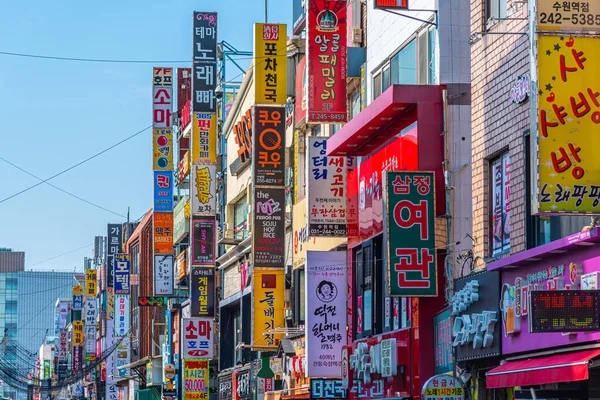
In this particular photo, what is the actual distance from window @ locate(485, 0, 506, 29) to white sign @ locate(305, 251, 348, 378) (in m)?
10.7

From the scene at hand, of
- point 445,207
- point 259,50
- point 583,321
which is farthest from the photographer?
point 259,50

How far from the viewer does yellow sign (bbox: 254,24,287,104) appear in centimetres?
4091

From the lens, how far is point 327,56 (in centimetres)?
3275

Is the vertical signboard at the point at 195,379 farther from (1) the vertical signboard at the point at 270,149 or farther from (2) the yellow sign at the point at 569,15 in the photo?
(2) the yellow sign at the point at 569,15

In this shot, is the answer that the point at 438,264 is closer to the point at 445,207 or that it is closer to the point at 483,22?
the point at 445,207

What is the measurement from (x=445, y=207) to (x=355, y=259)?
6780 millimetres

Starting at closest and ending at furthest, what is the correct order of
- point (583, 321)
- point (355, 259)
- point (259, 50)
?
point (583, 321), point (355, 259), point (259, 50)

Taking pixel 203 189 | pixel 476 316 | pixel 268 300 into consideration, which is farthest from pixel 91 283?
pixel 476 316

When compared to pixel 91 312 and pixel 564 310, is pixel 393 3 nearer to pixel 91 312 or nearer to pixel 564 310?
pixel 564 310

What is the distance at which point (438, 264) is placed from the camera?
2545 cm

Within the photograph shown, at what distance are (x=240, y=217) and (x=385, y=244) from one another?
26.8 meters

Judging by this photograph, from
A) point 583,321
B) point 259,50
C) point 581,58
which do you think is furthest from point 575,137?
point 259,50

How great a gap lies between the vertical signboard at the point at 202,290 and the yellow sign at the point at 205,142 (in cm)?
479

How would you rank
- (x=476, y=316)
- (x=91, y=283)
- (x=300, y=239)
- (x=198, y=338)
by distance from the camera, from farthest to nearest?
(x=91, y=283) < (x=198, y=338) < (x=300, y=239) < (x=476, y=316)
